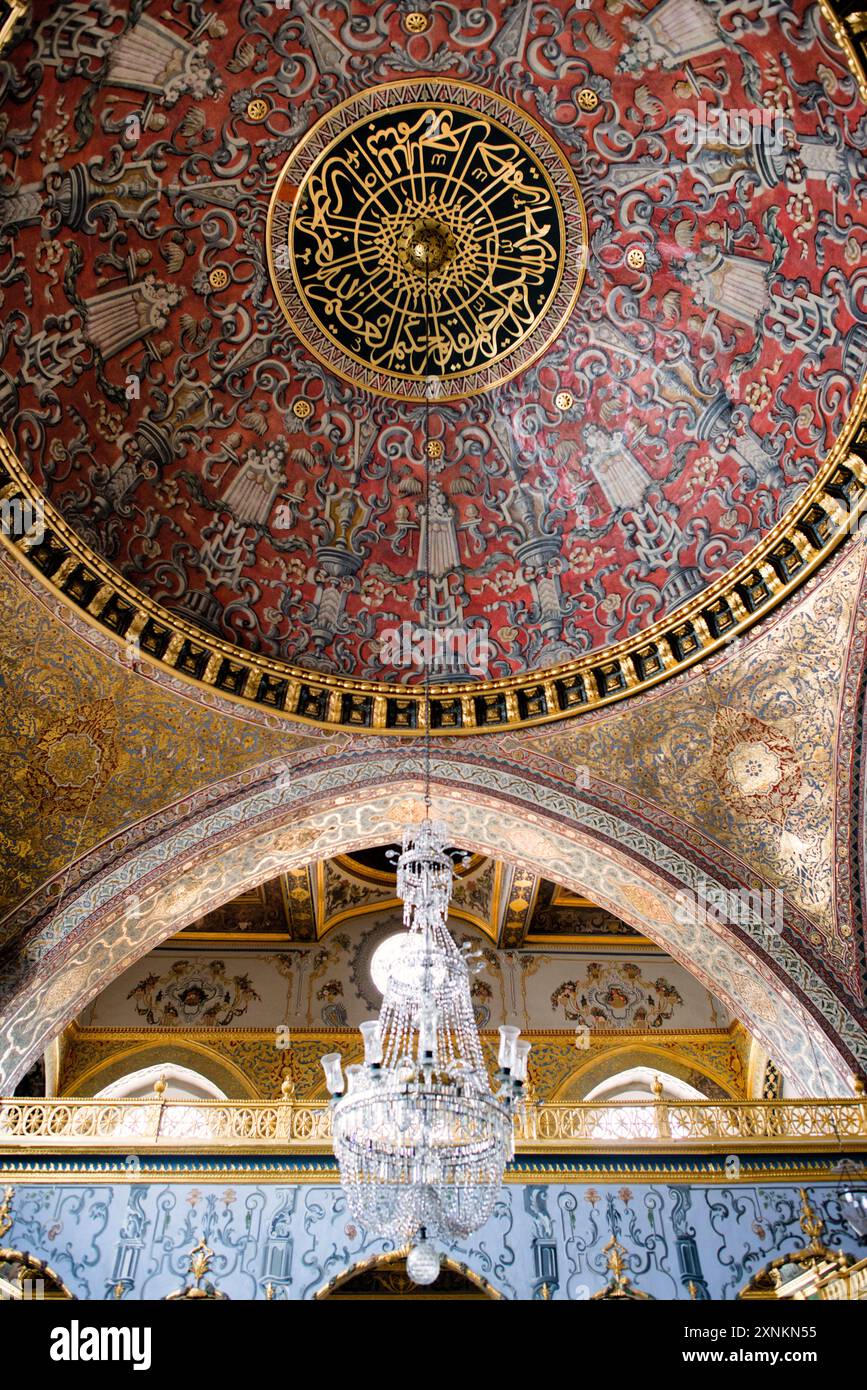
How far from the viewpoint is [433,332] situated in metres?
9.18

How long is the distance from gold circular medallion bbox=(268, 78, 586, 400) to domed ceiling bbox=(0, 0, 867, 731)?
2cm

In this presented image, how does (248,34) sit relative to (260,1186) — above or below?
above

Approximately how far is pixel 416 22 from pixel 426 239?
1500mm

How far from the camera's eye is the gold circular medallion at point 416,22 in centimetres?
777

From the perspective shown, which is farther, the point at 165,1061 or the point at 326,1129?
the point at 165,1061

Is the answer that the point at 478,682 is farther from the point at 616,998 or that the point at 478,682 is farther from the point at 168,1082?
the point at 168,1082

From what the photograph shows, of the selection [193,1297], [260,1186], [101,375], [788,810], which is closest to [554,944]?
[788,810]

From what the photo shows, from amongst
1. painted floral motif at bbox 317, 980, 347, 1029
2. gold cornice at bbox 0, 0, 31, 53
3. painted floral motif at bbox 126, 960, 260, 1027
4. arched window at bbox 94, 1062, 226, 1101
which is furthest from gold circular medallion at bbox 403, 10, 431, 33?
arched window at bbox 94, 1062, 226, 1101

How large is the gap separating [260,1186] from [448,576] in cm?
513

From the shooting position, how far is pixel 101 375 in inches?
336

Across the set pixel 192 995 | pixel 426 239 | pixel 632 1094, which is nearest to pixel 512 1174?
pixel 632 1094

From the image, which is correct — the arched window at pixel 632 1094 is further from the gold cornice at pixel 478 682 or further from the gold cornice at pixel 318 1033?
the gold cornice at pixel 478 682

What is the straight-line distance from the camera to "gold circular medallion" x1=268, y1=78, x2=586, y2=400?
8.24 m
